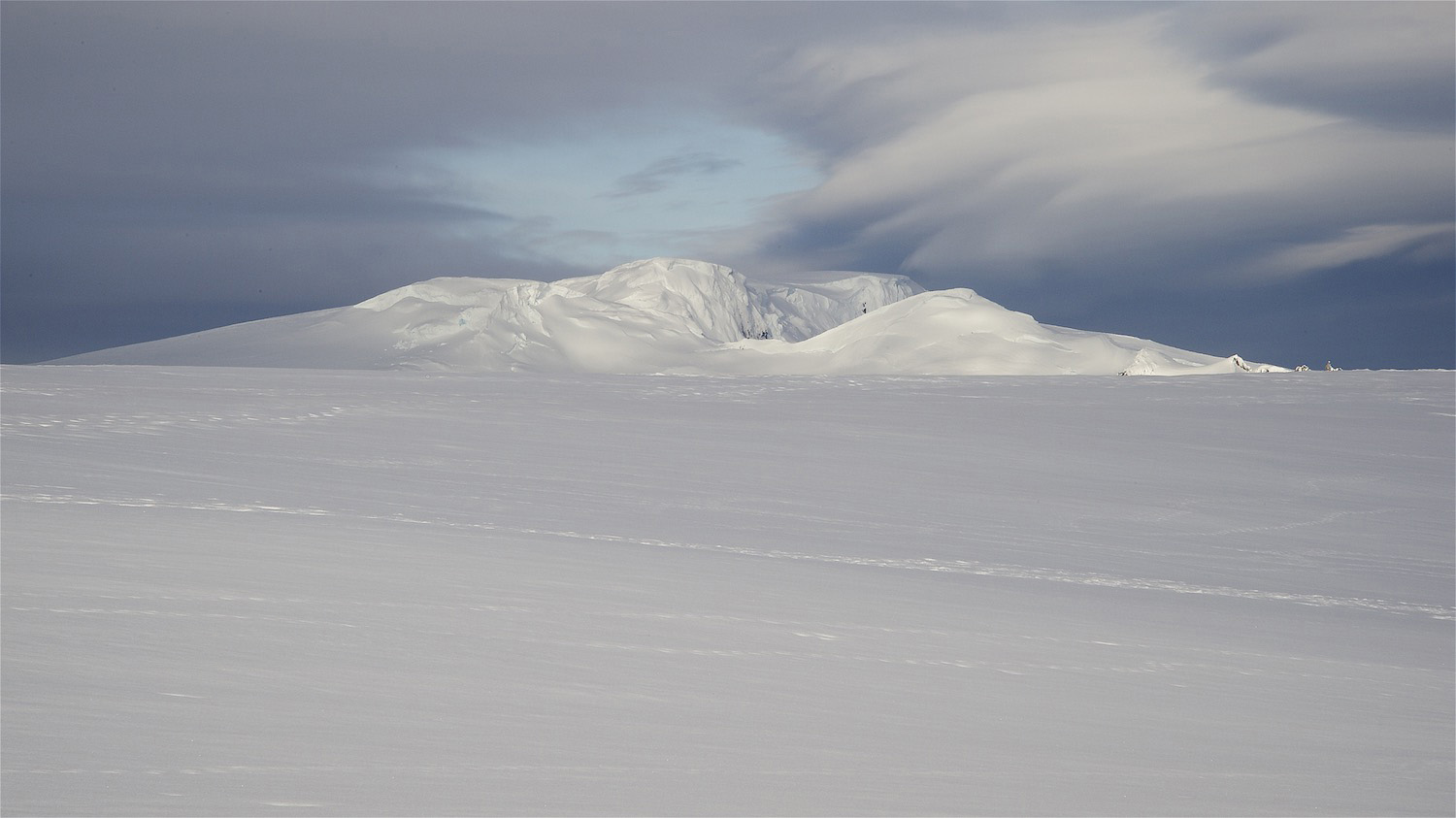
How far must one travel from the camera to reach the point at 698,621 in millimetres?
6145

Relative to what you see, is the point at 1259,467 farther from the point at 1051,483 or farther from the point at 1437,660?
the point at 1437,660

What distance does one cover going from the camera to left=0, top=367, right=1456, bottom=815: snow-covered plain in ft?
13.5

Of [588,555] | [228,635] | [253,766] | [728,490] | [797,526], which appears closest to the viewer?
[253,766]

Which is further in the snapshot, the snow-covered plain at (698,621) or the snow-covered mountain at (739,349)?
the snow-covered mountain at (739,349)

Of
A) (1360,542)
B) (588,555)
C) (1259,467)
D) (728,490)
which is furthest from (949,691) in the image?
(1259,467)

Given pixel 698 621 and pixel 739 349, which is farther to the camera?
pixel 739 349

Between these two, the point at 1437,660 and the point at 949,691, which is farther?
the point at 1437,660

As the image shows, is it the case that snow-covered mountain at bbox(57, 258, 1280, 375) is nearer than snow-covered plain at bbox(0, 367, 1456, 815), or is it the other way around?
snow-covered plain at bbox(0, 367, 1456, 815)

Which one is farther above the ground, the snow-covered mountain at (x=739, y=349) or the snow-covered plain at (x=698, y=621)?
the snow-covered mountain at (x=739, y=349)

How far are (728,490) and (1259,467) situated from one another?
20.8 ft

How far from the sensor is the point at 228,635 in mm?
5164

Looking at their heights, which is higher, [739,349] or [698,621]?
[739,349]

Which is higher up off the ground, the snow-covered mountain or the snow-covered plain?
the snow-covered mountain

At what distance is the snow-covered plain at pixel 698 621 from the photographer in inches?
162
